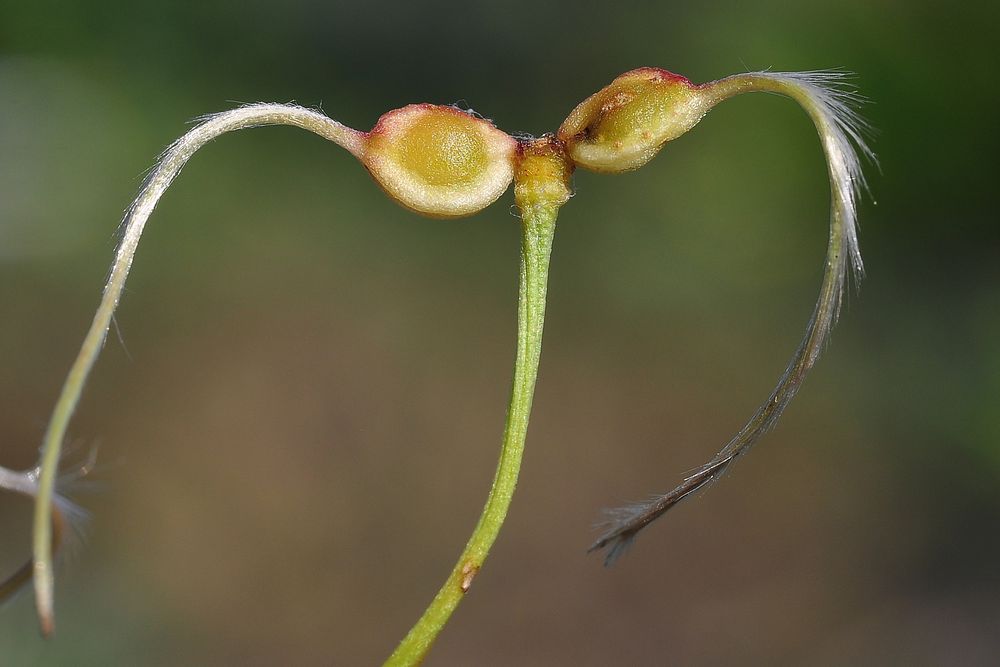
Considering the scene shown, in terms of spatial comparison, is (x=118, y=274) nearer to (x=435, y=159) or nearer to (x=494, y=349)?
(x=435, y=159)

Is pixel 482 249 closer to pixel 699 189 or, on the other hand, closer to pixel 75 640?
pixel 699 189

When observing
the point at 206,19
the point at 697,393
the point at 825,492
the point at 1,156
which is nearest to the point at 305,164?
the point at 206,19

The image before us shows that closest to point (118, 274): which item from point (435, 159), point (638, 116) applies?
point (435, 159)

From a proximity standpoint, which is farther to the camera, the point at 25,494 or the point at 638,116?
the point at 25,494

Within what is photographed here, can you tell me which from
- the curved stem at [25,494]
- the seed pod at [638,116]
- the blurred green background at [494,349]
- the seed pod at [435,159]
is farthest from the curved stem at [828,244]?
the blurred green background at [494,349]

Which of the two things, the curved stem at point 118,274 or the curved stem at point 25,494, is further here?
the curved stem at point 25,494

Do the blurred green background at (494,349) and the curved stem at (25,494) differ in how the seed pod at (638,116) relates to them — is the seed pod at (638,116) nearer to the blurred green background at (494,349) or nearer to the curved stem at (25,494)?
the curved stem at (25,494)

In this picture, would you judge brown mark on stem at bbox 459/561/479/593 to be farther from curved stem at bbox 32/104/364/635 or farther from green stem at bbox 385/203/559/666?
curved stem at bbox 32/104/364/635
